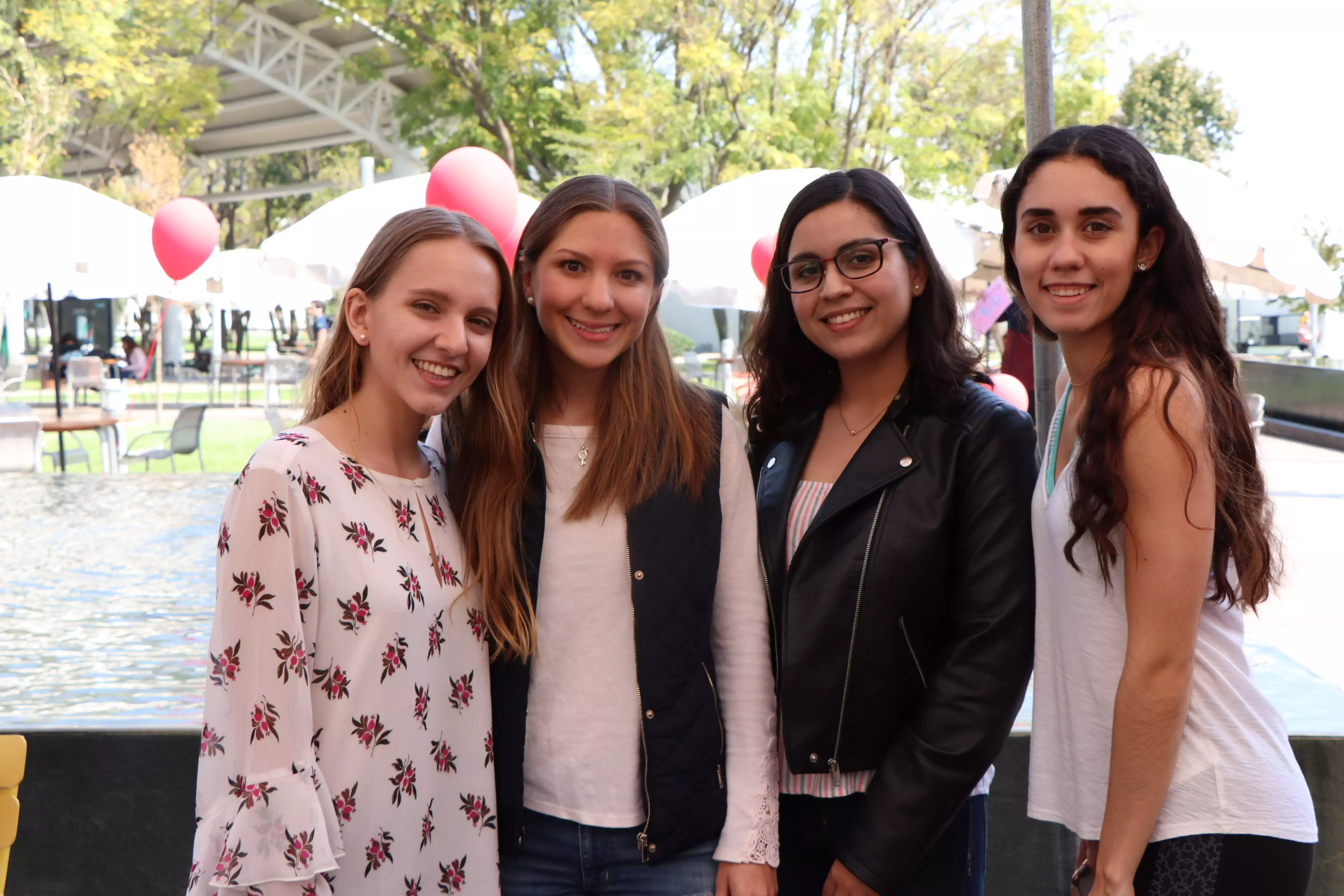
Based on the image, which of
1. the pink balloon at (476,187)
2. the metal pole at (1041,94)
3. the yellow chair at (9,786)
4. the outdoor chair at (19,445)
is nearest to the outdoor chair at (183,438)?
the outdoor chair at (19,445)

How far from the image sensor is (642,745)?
6.41ft

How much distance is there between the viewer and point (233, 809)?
64.3 inches

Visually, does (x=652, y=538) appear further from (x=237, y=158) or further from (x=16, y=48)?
(x=237, y=158)

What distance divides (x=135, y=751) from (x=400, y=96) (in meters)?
24.5

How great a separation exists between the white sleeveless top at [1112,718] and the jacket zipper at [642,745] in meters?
0.66

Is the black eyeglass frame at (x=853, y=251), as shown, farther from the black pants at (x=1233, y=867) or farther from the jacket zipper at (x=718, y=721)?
the black pants at (x=1233, y=867)

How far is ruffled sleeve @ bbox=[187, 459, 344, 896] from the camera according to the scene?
5.35ft

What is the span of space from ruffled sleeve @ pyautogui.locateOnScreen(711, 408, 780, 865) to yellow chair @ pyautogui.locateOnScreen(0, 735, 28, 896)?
45.5 inches

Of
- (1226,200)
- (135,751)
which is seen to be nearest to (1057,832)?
(135,751)

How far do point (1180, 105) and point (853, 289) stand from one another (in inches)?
1344

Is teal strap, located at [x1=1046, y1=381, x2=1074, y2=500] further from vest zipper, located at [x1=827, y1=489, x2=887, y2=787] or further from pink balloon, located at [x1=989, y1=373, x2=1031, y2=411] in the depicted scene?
pink balloon, located at [x1=989, y1=373, x2=1031, y2=411]

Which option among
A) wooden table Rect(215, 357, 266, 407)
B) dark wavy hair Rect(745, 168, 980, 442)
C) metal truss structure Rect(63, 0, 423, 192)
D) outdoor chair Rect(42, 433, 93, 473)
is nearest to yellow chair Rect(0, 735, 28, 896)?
dark wavy hair Rect(745, 168, 980, 442)

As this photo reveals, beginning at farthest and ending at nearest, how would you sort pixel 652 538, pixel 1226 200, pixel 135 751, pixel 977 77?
1. pixel 977 77
2. pixel 1226 200
3. pixel 135 751
4. pixel 652 538

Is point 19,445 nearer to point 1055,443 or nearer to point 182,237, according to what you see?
point 182,237
